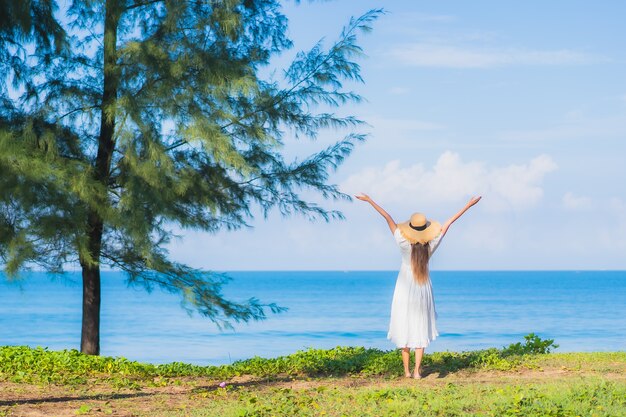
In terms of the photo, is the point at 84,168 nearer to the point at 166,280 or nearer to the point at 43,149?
the point at 43,149

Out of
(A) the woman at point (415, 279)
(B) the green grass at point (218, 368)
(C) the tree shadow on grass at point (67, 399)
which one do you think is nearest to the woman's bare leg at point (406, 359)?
(A) the woman at point (415, 279)

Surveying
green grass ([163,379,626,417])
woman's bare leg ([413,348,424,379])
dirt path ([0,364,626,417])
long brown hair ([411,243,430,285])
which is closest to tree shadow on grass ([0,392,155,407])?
dirt path ([0,364,626,417])

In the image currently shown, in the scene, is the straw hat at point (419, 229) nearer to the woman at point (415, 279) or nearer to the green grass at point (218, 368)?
the woman at point (415, 279)

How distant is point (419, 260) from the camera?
30.1ft

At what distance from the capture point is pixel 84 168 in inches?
416

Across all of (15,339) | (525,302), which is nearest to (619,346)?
(15,339)

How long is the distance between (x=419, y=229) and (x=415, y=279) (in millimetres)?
572

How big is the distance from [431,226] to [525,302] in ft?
195

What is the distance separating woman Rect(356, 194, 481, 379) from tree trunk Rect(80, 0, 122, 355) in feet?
13.5

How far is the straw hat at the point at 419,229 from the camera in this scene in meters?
9.13

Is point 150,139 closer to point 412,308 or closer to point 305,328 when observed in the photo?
point 412,308

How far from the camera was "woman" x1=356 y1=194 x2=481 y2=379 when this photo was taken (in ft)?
30.1

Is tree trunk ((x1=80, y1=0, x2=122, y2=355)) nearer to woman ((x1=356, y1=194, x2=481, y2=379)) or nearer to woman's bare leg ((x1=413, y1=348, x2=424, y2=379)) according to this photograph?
woman ((x1=356, y1=194, x2=481, y2=379))

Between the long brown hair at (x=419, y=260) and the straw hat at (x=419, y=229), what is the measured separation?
67mm
